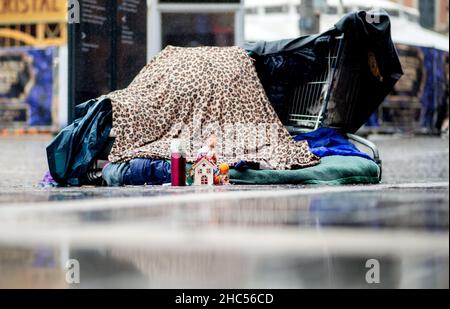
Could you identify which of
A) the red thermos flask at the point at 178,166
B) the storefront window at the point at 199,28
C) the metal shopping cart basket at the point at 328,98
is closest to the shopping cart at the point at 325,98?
the metal shopping cart basket at the point at 328,98

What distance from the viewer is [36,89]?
19.1 m

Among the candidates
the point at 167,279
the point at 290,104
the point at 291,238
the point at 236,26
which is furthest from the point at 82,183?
the point at 167,279

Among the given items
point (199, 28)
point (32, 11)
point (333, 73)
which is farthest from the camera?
point (32, 11)

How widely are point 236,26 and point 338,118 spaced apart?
94.1 inches

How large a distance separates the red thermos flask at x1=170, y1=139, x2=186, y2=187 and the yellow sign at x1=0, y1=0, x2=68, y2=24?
15.8m

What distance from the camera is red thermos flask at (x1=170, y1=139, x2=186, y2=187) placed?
5180 millimetres

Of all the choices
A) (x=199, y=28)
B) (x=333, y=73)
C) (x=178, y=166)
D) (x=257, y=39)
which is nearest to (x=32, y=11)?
(x=257, y=39)

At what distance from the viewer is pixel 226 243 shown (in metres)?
2.02

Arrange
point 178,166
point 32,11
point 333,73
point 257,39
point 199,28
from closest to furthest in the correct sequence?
point 178,166, point 333,73, point 199,28, point 257,39, point 32,11

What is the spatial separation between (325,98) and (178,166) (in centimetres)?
141

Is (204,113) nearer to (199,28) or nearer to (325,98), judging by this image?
(325,98)

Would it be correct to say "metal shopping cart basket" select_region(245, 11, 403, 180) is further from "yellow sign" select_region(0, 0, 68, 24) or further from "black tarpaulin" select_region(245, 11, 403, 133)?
"yellow sign" select_region(0, 0, 68, 24)

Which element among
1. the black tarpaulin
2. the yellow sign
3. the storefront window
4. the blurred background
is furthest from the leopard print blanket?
the yellow sign
